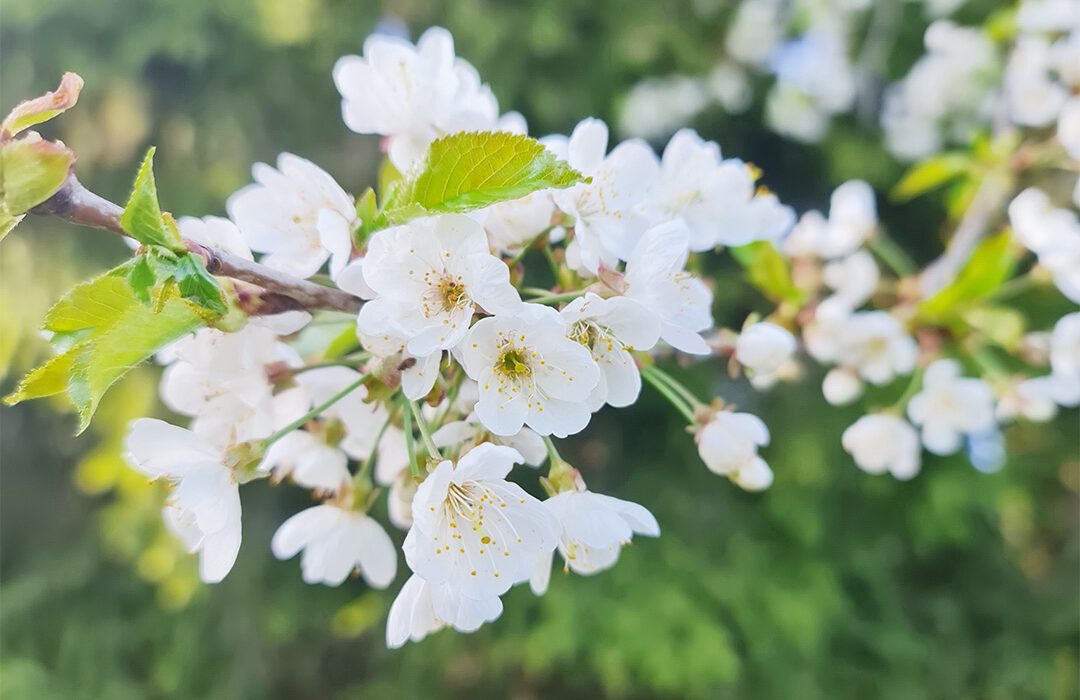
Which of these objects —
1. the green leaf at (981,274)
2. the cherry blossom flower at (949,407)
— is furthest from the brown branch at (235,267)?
the cherry blossom flower at (949,407)

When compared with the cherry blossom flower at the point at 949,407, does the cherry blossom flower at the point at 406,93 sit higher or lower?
higher

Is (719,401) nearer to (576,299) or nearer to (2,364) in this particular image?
(576,299)

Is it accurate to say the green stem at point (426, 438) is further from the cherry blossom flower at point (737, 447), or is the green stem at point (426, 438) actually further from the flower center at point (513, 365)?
the cherry blossom flower at point (737, 447)


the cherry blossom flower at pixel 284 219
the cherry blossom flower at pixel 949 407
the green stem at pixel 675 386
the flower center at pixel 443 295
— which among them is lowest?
the cherry blossom flower at pixel 949 407

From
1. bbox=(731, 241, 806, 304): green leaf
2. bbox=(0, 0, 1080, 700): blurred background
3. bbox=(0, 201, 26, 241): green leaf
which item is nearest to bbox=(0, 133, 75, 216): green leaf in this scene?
bbox=(0, 201, 26, 241): green leaf

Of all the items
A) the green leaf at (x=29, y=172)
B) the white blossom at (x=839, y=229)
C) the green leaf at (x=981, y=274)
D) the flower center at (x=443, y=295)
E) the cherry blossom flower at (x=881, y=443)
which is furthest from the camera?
the white blossom at (x=839, y=229)

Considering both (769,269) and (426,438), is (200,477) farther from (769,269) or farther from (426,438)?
(769,269)
